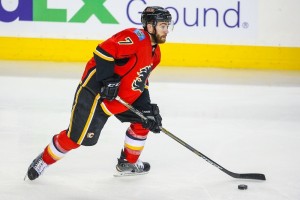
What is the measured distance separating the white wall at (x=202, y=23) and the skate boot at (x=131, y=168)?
474cm

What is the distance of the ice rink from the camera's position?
306 cm

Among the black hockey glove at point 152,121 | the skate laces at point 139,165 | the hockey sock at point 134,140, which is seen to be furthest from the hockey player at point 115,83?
the skate laces at point 139,165

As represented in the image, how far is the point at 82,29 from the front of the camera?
26.7 ft

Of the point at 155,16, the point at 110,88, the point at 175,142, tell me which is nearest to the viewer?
the point at 110,88

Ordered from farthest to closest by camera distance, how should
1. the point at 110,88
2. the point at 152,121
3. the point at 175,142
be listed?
the point at 175,142, the point at 152,121, the point at 110,88

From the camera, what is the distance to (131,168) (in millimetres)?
3361

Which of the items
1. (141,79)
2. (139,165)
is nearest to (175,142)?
(139,165)

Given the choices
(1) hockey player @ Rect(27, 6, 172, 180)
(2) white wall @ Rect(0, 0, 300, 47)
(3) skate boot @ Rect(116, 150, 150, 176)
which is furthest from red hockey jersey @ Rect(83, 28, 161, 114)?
(2) white wall @ Rect(0, 0, 300, 47)

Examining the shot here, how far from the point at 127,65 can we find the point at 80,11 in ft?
16.9

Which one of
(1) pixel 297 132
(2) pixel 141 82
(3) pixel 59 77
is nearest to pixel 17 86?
(3) pixel 59 77

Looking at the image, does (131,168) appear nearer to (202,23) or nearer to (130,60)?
(130,60)

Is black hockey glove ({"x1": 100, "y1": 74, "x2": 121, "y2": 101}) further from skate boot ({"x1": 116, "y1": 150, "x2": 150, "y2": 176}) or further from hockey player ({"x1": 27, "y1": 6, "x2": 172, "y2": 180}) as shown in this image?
skate boot ({"x1": 116, "y1": 150, "x2": 150, "y2": 176})

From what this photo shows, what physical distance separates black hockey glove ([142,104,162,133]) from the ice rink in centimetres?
28

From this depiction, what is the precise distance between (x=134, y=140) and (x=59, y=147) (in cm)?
43
